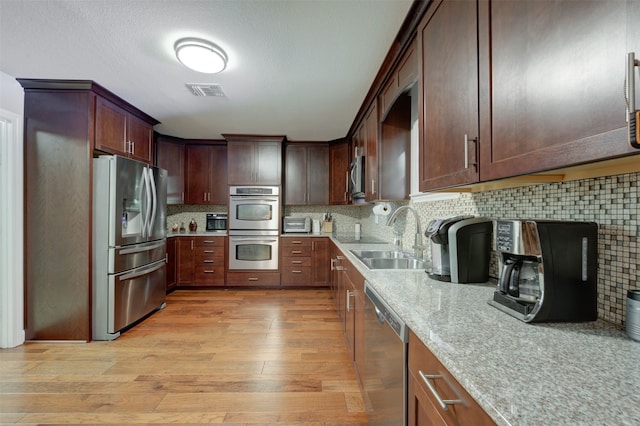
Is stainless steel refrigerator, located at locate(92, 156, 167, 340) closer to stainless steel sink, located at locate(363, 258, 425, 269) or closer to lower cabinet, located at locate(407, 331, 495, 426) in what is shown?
stainless steel sink, located at locate(363, 258, 425, 269)

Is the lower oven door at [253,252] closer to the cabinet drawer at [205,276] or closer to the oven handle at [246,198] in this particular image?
the cabinet drawer at [205,276]

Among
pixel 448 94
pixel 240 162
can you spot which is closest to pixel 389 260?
pixel 448 94

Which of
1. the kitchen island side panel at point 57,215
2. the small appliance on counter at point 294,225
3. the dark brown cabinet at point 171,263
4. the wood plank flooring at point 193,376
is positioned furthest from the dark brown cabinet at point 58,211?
the small appliance on counter at point 294,225

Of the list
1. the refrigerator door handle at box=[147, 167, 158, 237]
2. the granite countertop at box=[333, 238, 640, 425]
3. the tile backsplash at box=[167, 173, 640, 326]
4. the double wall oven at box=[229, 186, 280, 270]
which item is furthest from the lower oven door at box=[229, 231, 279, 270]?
the granite countertop at box=[333, 238, 640, 425]

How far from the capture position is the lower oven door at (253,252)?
422 centimetres

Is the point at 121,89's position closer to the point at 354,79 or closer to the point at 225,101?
the point at 225,101

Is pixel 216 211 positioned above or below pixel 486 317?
above

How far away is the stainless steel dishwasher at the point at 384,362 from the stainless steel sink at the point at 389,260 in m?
0.53

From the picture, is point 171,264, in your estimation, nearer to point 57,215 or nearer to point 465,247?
point 57,215

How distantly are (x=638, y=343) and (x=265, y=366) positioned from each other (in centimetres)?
207

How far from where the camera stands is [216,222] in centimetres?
455

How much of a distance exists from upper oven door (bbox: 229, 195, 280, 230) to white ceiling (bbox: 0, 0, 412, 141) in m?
1.58

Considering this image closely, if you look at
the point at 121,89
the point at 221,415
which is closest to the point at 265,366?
the point at 221,415

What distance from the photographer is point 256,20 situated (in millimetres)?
1647
